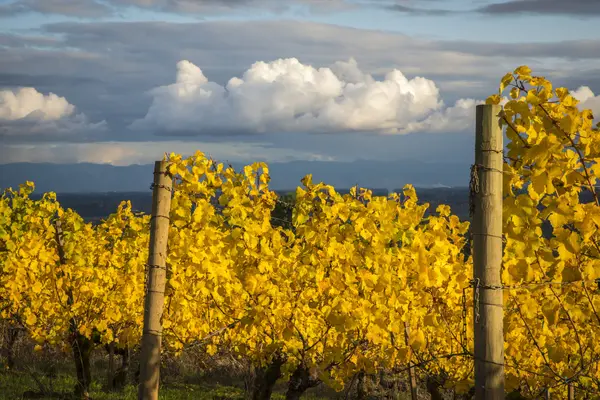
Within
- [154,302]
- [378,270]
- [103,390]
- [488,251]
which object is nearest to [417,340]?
[488,251]

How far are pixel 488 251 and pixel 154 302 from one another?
2.98 meters

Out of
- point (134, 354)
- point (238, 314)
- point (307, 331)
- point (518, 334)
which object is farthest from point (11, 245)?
point (518, 334)

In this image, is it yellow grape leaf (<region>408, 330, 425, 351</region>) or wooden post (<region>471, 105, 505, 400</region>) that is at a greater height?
wooden post (<region>471, 105, 505, 400</region>)

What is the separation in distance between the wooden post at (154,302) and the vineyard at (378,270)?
25mm

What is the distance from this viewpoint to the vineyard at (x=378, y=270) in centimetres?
399

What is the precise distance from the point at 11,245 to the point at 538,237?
8.27m

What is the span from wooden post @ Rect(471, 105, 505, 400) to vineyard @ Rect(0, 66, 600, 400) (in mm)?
26

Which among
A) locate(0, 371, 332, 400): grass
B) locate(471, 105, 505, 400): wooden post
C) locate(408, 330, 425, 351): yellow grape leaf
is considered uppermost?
locate(471, 105, 505, 400): wooden post

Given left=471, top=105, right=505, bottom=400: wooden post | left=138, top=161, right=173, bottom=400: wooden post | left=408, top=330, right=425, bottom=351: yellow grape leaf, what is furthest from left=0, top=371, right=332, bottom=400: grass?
left=471, top=105, right=505, bottom=400: wooden post

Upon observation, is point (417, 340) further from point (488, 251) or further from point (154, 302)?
point (154, 302)

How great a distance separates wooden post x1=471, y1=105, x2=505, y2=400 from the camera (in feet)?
13.0

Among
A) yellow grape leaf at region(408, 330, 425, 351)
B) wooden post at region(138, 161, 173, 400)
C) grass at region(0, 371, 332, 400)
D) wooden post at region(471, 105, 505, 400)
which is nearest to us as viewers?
wooden post at region(471, 105, 505, 400)

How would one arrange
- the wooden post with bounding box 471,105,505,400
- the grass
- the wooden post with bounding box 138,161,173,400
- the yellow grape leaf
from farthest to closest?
the grass < the wooden post with bounding box 138,161,173,400 < the yellow grape leaf < the wooden post with bounding box 471,105,505,400

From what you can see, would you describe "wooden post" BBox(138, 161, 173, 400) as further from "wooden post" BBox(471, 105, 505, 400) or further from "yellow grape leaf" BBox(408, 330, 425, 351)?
"wooden post" BBox(471, 105, 505, 400)
